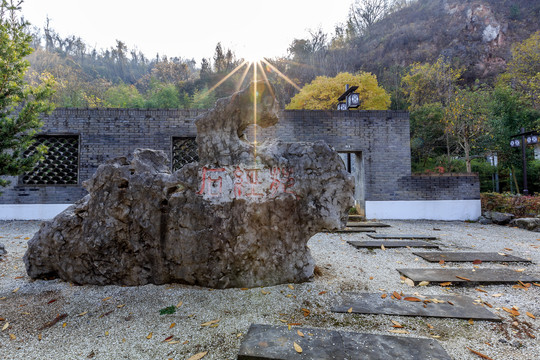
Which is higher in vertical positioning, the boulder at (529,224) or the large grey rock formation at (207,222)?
the large grey rock formation at (207,222)

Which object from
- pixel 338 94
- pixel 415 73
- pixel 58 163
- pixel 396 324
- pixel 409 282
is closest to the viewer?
pixel 396 324

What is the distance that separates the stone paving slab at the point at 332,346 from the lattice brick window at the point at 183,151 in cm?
663

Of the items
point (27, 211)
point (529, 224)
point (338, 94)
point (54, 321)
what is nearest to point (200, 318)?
point (54, 321)

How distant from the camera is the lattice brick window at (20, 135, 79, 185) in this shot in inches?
301

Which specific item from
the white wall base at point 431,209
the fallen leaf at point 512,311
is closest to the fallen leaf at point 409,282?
the fallen leaf at point 512,311

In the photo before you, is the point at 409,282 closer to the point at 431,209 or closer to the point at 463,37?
the point at 431,209

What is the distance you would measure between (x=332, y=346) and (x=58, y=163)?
29.5 feet

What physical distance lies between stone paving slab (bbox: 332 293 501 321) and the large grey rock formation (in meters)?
0.65

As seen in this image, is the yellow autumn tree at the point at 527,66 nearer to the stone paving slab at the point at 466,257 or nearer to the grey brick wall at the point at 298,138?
the grey brick wall at the point at 298,138

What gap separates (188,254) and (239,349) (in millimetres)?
1309

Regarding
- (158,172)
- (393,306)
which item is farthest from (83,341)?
(393,306)

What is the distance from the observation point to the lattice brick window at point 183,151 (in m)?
7.98

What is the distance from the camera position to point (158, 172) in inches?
128

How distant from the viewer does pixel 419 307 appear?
2.48 m
